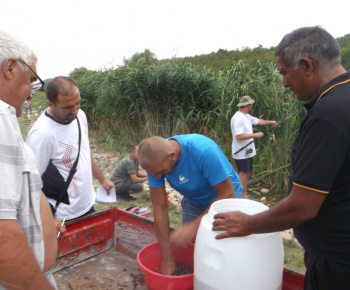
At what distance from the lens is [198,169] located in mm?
2197

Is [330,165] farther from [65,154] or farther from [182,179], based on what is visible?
[65,154]

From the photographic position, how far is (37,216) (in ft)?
4.07

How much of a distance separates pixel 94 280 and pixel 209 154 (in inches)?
56.1

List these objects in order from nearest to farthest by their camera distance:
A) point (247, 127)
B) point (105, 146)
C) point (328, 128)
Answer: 1. point (328, 128)
2. point (247, 127)
3. point (105, 146)

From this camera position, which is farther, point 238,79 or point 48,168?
point 238,79

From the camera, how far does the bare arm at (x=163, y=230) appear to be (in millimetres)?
2271

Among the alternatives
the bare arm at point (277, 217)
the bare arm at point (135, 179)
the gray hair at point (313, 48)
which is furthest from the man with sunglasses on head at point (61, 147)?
the bare arm at point (135, 179)

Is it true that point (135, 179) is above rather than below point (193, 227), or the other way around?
below

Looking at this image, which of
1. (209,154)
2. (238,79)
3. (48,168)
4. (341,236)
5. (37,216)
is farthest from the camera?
(238,79)

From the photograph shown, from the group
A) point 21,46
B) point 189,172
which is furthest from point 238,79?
point 21,46

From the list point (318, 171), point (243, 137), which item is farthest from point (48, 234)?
point (243, 137)

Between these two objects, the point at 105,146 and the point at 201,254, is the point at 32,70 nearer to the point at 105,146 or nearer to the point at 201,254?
the point at 201,254

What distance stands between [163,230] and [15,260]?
1339 mm

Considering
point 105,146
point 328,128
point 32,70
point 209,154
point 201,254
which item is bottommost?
point 105,146
